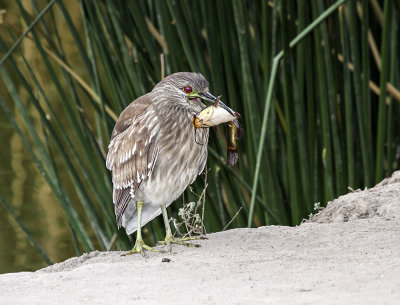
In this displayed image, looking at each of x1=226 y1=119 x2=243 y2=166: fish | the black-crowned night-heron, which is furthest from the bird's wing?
x1=226 y1=119 x2=243 y2=166: fish

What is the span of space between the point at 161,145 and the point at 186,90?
293mm

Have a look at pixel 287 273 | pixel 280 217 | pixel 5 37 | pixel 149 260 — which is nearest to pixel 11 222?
pixel 5 37

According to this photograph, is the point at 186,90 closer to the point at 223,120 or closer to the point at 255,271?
the point at 223,120

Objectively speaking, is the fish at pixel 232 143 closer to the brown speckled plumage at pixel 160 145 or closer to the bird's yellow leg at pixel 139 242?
the brown speckled plumage at pixel 160 145

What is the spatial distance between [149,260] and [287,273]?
0.73 m

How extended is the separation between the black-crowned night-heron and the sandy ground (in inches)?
11.0

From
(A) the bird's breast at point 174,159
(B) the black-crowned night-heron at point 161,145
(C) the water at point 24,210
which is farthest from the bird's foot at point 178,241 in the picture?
(C) the water at point 24,210

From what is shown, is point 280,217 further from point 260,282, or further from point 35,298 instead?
point 35,298

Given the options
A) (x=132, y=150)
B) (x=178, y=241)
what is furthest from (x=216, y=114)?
(x=178, y=241)

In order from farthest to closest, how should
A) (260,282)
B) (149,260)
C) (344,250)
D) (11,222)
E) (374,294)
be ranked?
(11,222), (149,260), (344,250), (260,282), (374,294)

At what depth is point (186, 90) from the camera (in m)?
3.40

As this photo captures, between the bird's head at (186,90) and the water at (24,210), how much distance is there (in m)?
4.66

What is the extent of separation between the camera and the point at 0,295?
104 inches

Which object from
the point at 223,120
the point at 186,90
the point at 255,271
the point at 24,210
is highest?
the point at 186,90
